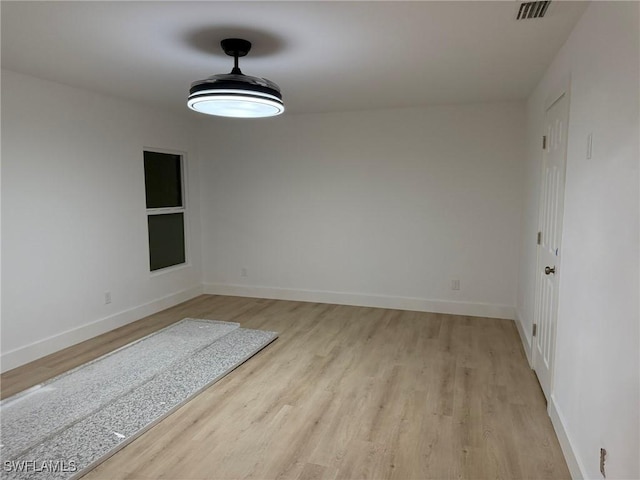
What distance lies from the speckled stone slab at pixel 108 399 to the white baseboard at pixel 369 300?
4.47ft

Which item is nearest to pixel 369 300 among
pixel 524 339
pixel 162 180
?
pixel 524 339

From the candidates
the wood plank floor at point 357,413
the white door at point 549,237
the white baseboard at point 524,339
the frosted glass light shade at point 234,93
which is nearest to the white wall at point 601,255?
the white door at point 549,237

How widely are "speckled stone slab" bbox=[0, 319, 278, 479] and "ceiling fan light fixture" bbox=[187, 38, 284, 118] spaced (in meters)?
2.05

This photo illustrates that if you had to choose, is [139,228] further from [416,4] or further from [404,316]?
[416,4]

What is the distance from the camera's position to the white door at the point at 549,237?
2670mm

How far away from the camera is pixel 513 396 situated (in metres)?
2.96

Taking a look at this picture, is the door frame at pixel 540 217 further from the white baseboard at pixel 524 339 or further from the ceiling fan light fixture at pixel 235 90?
the ceiling fan light fixture at pixel 235 90

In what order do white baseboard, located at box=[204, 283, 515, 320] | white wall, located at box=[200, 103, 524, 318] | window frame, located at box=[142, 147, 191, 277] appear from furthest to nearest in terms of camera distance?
window frame, located at box=[142, 147, 191, 277] → white baseboard, located at box=[204, 283, 515, 320] → white wall, located at box=[200, 103, 524, 318]

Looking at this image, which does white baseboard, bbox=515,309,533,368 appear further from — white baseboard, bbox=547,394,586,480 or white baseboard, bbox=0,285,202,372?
white baseboard, bbox=0,285,202,372

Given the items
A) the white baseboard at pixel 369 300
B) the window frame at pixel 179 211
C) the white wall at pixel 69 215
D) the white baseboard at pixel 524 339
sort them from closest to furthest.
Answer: the white wall at pixel 69 215 < the white baseboard at pixel 524 339 < the white baseboard at pixel 369 300 < the window frame at pixel 179 211

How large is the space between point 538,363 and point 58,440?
3.30 meters

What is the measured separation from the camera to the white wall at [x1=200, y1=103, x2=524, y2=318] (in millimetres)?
4719

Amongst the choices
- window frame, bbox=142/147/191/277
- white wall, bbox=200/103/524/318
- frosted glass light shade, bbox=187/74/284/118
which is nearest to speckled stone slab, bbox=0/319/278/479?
window frame, bbox=142/147/191/277

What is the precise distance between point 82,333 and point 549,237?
4.21m
